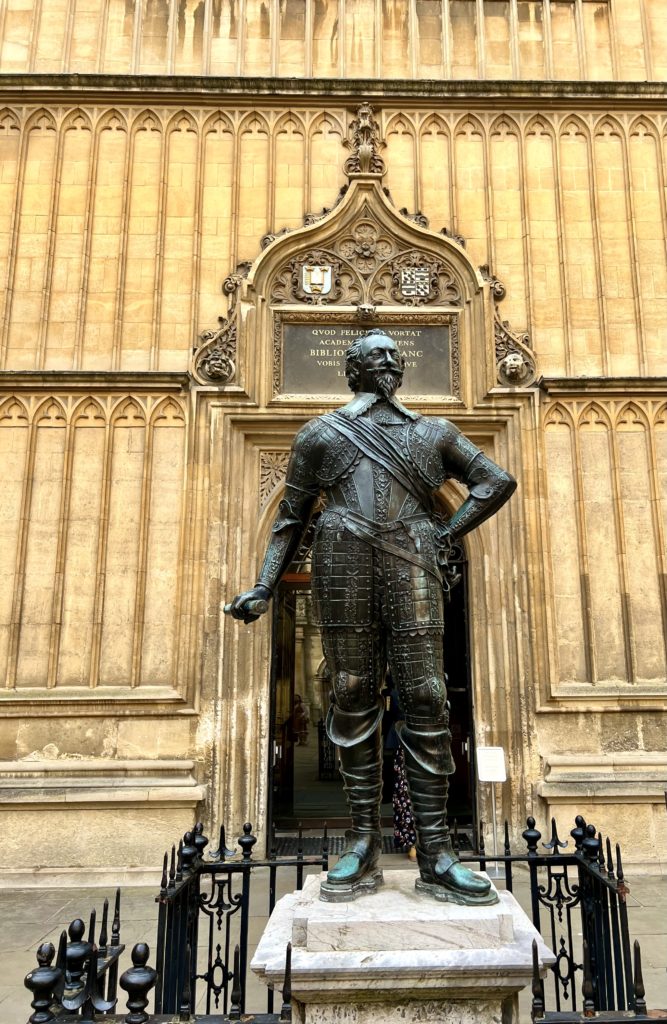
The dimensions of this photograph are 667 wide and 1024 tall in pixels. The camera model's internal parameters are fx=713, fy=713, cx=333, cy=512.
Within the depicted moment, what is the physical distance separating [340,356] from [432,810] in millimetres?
6190

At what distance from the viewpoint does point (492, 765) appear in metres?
6.73

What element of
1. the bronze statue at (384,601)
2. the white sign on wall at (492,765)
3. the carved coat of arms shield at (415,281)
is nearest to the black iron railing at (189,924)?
the bronze statue at (384,601)

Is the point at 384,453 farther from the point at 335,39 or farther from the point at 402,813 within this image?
the point at 335,39

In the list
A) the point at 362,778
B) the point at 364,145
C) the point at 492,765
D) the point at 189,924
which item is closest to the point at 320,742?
the point at 492,765

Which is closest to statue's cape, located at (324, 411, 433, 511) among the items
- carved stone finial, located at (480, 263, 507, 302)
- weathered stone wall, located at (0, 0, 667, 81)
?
carved stone finial, located at (480, 263, 507, 302)

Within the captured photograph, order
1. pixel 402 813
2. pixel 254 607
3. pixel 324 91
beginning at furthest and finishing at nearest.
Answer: pixel 324 91 < pixel 402 813 < pixel 254 607

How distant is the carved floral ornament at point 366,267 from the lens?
851 cm

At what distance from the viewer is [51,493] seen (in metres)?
7.84

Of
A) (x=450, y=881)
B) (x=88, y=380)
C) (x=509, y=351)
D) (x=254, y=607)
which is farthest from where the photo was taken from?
(x=509, y=351)

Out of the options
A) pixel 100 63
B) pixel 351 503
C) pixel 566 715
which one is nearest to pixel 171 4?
pixel 100 63

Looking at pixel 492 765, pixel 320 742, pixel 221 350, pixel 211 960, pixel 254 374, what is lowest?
pixel 320 742

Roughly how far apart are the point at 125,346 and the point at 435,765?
6.60m

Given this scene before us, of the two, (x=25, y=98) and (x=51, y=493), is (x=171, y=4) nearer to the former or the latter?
(x=25, y=98)

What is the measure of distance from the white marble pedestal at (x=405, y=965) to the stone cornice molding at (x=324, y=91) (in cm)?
904
